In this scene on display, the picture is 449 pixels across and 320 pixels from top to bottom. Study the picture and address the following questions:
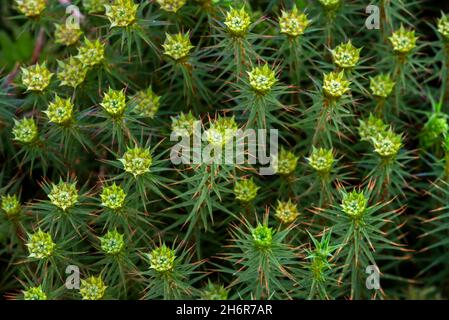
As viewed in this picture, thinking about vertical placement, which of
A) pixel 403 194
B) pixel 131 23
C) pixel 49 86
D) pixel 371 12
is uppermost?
pixel 371 12

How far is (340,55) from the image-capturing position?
5.57 ft

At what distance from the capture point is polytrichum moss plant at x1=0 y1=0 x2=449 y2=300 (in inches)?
62.4

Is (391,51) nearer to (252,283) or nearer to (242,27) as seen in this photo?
(242,27)

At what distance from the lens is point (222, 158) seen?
1.57m

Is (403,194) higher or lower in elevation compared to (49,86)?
lower

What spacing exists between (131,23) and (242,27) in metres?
0.29

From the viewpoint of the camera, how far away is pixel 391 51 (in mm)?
1841

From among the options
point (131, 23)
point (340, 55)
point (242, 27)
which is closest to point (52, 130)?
point (131, 23)

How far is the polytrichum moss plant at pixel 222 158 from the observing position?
1.58 metres

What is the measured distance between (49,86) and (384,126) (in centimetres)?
90

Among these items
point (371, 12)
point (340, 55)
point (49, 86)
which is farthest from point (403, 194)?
point (49, 86)
